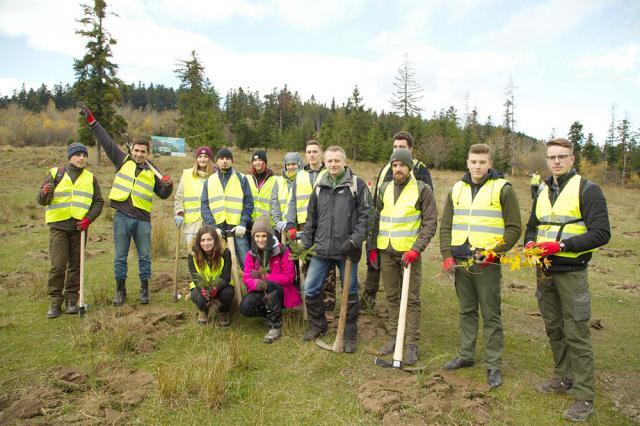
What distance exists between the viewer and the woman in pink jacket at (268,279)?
209 inches

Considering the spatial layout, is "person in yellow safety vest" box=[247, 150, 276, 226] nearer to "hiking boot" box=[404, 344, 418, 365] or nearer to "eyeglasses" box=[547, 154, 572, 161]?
"hiking boot" box=[404, 344, 418, 365]

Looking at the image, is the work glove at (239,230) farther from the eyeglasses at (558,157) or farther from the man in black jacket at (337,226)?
the eyeglasses at (558,157)

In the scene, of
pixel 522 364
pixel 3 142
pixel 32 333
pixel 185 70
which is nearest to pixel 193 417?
pixel 32 333

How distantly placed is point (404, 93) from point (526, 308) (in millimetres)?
48445

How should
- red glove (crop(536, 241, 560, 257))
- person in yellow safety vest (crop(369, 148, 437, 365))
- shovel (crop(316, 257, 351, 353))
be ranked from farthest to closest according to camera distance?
shovel (crop(316, 257, 351, 353))
person in yellow safety vest (crop(369, 148, 437, 365))
red glove (crop(536, 241, 560, 257))

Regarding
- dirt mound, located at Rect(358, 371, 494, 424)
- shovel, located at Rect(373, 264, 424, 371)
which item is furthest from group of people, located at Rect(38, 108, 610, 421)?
dirt mound, located at Rect(358, 371, 494, 424)

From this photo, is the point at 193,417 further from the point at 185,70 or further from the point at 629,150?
the point at 629,150

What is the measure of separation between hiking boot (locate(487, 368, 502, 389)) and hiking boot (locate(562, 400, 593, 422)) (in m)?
0.62

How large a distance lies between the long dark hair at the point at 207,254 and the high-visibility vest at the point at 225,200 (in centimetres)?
74

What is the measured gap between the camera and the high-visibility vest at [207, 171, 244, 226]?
245 inches

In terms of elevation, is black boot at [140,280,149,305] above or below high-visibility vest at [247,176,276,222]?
below

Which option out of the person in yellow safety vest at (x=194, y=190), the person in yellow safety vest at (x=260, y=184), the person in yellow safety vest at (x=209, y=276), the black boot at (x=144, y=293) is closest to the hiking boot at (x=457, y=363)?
the person in yellow safety vest at (x=209, y=276)

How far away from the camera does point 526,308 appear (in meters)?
6.92

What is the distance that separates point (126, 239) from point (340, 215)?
3.43 m
